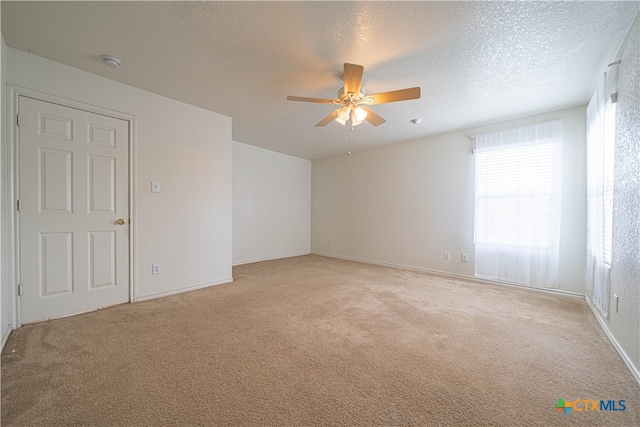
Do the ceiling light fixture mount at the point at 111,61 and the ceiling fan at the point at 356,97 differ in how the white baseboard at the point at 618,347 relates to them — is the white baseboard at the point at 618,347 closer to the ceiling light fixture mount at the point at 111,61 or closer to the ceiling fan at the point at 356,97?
the ceiling fan at the point at 356,97

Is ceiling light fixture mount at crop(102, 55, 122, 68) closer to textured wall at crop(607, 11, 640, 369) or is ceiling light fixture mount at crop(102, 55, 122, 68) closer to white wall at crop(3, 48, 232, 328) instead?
white wall at crop(3, 48, 232, 328)

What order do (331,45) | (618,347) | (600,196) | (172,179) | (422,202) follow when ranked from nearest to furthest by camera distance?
1. (618,347)
2. (331,45)
3. (600,196)
4. (172,179)
5. (422,202)

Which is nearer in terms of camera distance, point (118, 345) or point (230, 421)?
point (230, 421)

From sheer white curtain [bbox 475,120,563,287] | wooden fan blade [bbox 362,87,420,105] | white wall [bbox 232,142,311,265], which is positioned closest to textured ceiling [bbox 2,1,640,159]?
wooden fan blade [bbox 362,87,420,105]

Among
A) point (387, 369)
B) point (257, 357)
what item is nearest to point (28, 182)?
point (257, 357)

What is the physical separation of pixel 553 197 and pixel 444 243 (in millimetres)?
1470

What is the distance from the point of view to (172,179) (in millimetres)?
2885

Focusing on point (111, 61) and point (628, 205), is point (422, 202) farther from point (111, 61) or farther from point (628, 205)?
point (111, 61)

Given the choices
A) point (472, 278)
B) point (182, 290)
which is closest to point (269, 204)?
point (182, 290)

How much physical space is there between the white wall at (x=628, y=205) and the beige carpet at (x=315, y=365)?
0.80ft

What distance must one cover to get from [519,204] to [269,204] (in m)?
4.32

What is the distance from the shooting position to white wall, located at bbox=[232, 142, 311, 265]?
4699 millimetres

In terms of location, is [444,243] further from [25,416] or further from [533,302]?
[25,416]

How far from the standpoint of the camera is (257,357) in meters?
1.65
